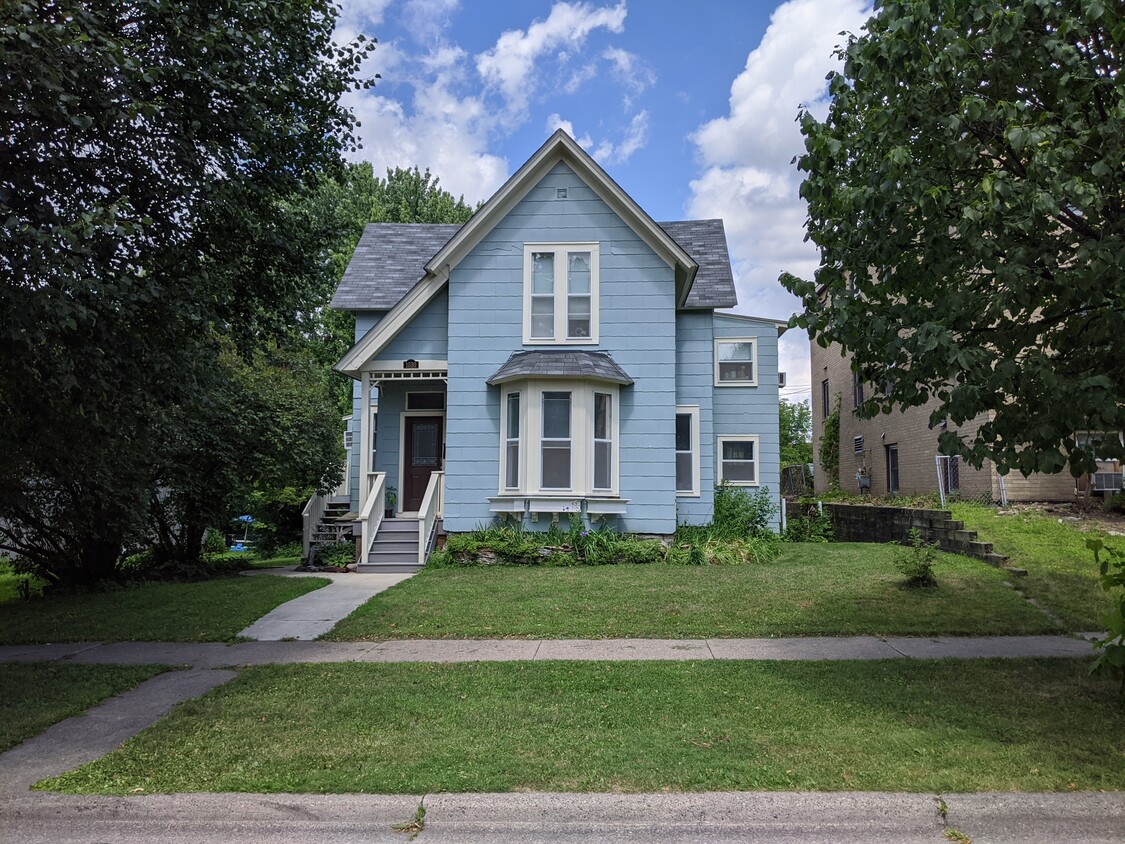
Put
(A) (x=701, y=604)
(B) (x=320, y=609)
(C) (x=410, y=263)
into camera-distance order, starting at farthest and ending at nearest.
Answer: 1. (C) (x=410, y=263)
2. (B) (x=320, y=609)
3. (A) (x=701, y=604)

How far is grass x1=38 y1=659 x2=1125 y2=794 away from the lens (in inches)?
201

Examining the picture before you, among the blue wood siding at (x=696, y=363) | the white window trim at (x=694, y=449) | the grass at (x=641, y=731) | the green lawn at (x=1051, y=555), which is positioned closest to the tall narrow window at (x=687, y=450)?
the white window trim at (x=694, y=449)

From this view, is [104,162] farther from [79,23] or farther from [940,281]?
[940,281]

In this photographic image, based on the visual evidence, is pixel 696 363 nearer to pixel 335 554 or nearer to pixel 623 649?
pixel 335 554

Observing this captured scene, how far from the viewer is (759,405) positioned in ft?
61.9

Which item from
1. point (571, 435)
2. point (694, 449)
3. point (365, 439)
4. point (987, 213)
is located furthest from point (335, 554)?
point (987, 213)

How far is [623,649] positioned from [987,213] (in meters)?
5.28

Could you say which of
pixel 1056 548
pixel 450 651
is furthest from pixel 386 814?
pixel 1056 548

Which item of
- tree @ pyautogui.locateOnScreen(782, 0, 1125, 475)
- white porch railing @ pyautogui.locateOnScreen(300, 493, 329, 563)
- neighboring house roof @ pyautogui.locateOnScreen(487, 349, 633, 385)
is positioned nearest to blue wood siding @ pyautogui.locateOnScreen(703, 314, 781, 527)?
neighboring house roof @ pyautogui.locateOnScreen(487, 349, 633, 385)

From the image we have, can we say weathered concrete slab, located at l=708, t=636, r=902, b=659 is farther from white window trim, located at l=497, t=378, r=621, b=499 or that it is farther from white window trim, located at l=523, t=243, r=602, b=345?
white window trim, located at l=523, t=243, r=602, b=345

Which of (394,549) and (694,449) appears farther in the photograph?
(694,449)

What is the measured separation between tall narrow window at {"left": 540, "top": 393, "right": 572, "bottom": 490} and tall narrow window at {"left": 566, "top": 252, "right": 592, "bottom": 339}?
1.52 meters

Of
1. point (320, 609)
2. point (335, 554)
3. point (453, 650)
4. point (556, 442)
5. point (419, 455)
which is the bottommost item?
point (453, 650)

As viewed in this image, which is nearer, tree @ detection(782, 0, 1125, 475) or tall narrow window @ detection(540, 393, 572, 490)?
tree @ detection(782, 0, 1125, 475)
